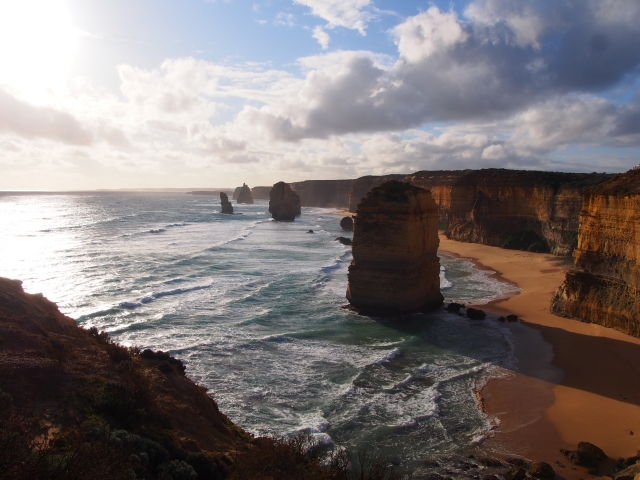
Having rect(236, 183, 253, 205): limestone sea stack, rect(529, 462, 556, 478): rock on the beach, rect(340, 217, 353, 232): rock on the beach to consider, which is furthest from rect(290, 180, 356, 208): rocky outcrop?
rect(529, 462, 556, 478): rock on the beach

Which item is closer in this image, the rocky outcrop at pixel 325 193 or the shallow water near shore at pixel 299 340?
the shallow water near shore at pixel 299 340

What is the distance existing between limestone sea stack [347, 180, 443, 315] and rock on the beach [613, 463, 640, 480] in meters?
12.7

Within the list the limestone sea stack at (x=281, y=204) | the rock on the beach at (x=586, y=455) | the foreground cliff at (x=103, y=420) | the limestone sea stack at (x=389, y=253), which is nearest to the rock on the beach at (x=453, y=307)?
the limestone sea stack at (x=389, y=253)

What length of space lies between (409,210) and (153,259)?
79.3 feet

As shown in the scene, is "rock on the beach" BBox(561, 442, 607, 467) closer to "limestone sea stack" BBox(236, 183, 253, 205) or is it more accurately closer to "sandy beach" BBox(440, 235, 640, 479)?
"sandy beach" BBox(440, 235, 640, 479)

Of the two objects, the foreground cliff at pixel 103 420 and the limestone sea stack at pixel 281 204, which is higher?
the limestone sea stack at pixel 281 204

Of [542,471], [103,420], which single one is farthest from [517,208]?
[103,420]

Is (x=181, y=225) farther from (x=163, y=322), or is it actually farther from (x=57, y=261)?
(x=163, y=322)

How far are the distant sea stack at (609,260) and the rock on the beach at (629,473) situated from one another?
404 inches

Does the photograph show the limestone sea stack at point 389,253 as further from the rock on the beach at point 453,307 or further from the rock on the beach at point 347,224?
the rock on the beach at point 347,224

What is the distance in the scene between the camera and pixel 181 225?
240 ft

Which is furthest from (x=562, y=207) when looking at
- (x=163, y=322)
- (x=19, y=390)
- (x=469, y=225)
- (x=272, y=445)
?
(x=19, y=390)

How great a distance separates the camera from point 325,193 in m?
146

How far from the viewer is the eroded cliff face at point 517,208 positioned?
40.2 m
